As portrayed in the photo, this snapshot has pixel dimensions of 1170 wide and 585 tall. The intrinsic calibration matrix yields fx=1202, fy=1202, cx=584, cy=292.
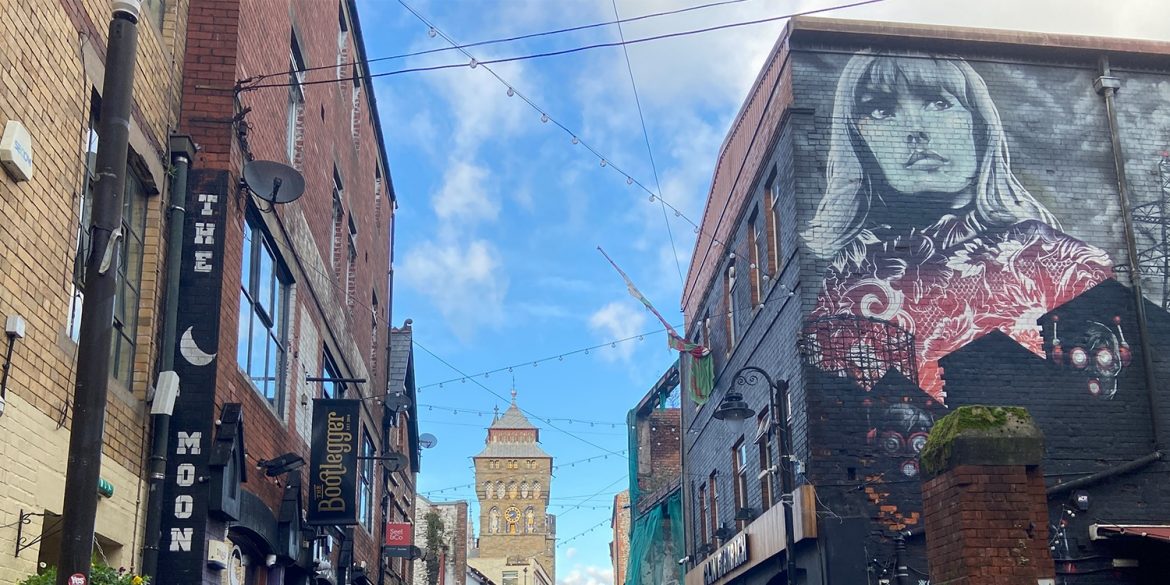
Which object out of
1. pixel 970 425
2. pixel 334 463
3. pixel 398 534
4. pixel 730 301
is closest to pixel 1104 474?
pixel 730 301

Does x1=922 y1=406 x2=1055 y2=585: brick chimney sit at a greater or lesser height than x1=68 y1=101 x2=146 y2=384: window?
lesser

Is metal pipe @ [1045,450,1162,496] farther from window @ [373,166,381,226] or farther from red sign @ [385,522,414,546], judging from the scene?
window @ [373,166,381,226]

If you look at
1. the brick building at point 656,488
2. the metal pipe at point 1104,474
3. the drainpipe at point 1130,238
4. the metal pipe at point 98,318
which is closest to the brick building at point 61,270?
the metal pipe at point 98,318

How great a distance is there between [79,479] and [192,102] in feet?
22.3

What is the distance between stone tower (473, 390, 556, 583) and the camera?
381 feet

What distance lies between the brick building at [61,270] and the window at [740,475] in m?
12.5

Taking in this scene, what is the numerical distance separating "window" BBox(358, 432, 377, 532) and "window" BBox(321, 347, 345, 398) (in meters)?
3.43

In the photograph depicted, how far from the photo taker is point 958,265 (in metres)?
17.4

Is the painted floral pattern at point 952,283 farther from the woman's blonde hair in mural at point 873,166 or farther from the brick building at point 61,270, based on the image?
the brick building at point 61,270

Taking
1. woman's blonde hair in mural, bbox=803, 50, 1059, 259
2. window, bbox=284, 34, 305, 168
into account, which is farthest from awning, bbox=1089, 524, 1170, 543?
window, bbox=284, 34, 305, 168

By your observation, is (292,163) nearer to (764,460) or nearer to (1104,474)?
(764,460)

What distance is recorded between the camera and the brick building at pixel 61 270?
7914 millimetres

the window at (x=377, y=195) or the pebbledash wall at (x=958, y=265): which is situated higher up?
the window at (x=377, y=195)

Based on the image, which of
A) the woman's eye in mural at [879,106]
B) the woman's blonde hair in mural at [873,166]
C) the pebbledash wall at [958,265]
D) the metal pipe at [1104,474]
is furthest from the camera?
the woman's eye in mural at [879,106]
